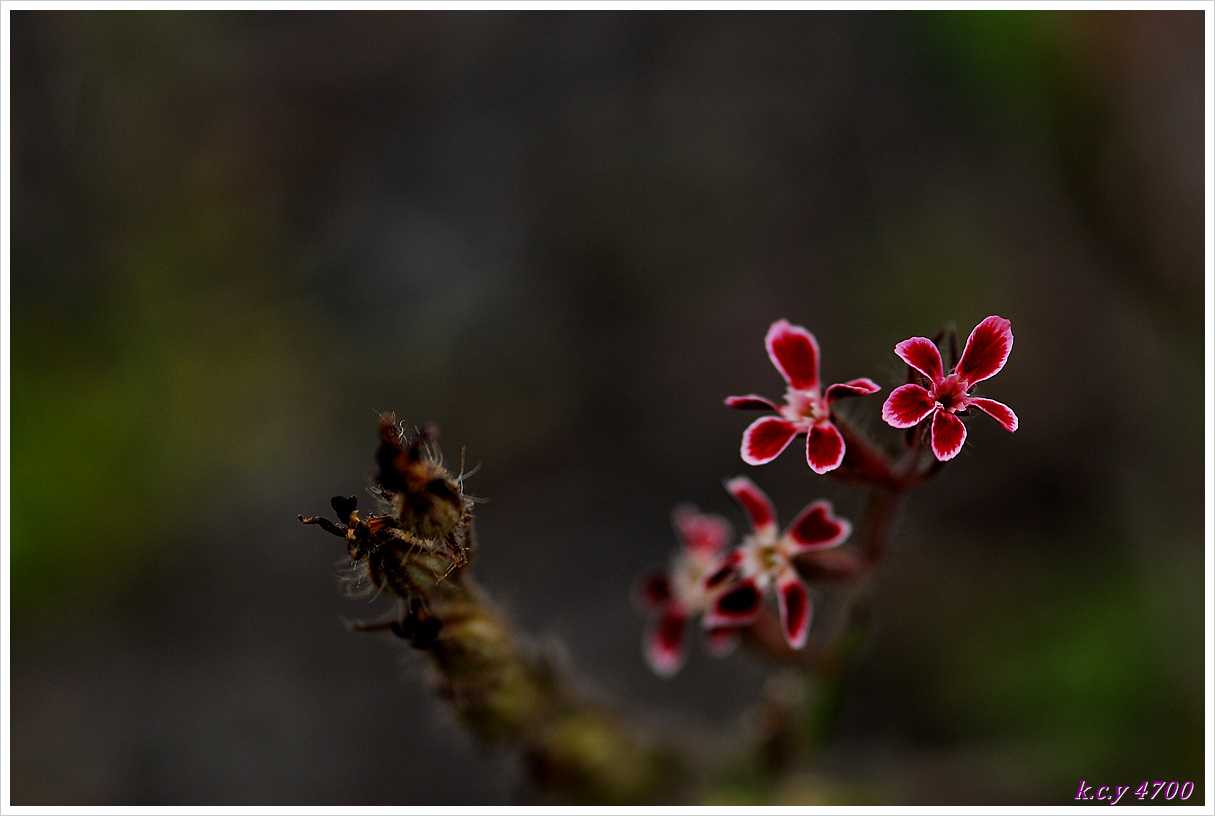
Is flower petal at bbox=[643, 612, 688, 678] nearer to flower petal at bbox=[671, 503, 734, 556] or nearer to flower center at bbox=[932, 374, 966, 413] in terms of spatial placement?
flower petal at bbox=[671, 503, 734, 556]

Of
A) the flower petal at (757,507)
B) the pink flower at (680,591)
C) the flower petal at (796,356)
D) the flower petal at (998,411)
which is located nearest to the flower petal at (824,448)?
the flower petal at (796,356)

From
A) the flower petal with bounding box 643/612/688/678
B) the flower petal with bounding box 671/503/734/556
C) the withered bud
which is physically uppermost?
the withered bud

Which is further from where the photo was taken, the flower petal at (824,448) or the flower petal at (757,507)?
the flower petal at (757,507)

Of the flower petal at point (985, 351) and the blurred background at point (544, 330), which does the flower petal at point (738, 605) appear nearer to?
the flower petal at point (985, 351)

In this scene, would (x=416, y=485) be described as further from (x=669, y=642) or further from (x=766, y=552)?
(x=669, y=642)

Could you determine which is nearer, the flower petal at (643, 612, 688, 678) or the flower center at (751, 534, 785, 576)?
the flower center at (751, 534, 785, 576)

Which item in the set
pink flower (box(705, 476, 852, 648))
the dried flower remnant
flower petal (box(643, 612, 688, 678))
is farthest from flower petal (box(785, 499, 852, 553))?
the dried flower remnant
